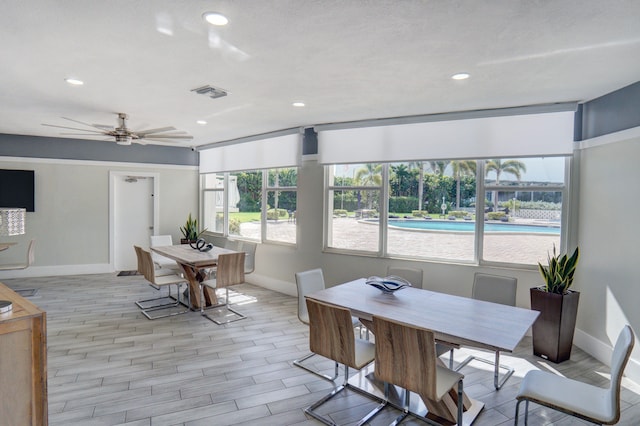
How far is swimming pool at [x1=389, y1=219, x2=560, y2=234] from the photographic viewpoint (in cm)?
421

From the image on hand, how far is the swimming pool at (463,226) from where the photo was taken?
4.21 meters

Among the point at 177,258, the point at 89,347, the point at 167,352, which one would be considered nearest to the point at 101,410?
the point at 167,352

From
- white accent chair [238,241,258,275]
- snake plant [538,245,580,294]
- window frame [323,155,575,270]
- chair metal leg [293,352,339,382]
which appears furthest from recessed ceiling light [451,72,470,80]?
white accent chair [238,241,258,275]

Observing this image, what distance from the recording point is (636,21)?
7.03 feet

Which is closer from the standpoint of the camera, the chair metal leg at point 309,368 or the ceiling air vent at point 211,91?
the chair metal leg at point 309,368

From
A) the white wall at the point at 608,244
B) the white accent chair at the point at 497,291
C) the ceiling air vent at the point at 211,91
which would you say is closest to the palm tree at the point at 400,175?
the white accent chair at the point at 497,291

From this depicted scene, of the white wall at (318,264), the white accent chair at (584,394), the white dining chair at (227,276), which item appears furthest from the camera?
the white dining chair at (227,276)

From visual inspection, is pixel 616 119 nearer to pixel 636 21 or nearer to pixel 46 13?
pixel 636 21

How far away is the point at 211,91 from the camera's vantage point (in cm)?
379

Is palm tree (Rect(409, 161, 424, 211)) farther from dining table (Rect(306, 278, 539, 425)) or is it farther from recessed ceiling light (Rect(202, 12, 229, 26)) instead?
recessed ceiling light (Rect(202, 12, 229, 26))

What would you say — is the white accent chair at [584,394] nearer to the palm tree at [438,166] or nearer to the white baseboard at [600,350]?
the white baseboard at [600,350]

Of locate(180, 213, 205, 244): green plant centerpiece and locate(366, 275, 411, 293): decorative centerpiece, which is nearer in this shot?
locate(366, 275, 411, 293): decorative centerpiece

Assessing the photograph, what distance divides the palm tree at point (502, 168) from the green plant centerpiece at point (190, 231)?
5.57 m

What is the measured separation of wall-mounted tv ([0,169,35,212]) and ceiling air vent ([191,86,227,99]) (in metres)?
4.79
